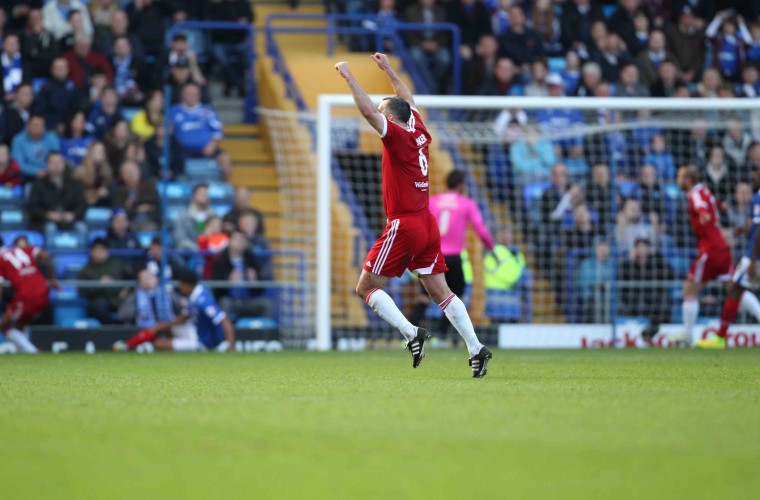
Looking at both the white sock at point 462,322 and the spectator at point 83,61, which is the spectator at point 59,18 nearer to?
the spectator at point 83,61

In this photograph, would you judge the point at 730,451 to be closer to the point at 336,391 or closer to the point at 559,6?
the point at 336,391

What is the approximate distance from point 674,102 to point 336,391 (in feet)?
31.7

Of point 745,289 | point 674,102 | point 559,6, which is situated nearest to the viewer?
point 745,289

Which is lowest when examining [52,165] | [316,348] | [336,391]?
[316,348]

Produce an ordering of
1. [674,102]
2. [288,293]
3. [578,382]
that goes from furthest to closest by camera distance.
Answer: [288,293]
[674,102]
[578,382]

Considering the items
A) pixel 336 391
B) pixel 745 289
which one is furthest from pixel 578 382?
pixel 745 289

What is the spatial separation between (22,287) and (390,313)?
741 centimetres

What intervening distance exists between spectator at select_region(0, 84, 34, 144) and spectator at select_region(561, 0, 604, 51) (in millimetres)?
8748

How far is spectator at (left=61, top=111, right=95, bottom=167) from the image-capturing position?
61.8 feet

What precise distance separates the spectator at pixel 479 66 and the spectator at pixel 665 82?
272cm

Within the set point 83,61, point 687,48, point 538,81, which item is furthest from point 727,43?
point 83,61

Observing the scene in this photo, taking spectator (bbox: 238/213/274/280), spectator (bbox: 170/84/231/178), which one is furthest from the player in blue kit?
spectator (bbox: 170/84/231/178)

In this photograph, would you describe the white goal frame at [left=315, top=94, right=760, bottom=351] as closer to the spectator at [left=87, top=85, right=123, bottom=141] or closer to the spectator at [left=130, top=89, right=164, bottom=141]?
the spectator at [left=130, top=89, right=164, bottom=141]

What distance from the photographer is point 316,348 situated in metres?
16.8
